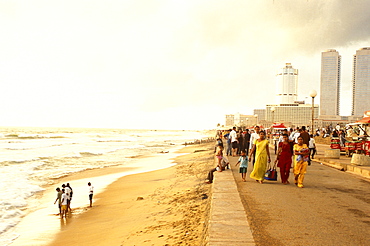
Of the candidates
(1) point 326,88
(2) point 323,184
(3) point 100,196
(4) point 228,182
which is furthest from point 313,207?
(1) point 326,88

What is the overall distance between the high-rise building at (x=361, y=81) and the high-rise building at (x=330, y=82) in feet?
34.7

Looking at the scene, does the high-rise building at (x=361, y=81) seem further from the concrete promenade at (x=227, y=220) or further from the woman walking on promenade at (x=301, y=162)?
the concrete promenade at (x=227, y=220)

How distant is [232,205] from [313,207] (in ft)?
5.88

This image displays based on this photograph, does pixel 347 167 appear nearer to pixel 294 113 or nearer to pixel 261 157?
pixel 261 157

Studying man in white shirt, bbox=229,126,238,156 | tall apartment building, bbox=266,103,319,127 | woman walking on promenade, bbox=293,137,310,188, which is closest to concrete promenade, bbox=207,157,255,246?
woman walking on promenade, bbox=293,137,310,188

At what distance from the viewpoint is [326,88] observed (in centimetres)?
18462

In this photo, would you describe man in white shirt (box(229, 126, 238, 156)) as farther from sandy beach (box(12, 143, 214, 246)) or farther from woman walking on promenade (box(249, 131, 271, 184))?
woman walking on promenade (box(249, 131, 271, 184))

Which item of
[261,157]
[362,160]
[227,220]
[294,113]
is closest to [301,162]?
[261,157]

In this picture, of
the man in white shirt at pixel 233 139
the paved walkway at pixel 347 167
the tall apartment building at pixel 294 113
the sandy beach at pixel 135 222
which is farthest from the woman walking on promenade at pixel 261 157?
→ the tall apartment building at pixel 294 113

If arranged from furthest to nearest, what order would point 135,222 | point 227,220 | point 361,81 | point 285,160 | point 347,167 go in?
point 361,81 → point 347,167 → point 285,160 → point 135,222 → point 227,220

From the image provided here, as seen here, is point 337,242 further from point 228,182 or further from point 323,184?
point 323,184

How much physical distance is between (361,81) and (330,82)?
17.1 meters

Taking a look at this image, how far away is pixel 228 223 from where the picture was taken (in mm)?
4445

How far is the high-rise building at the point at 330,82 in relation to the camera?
178 meters
